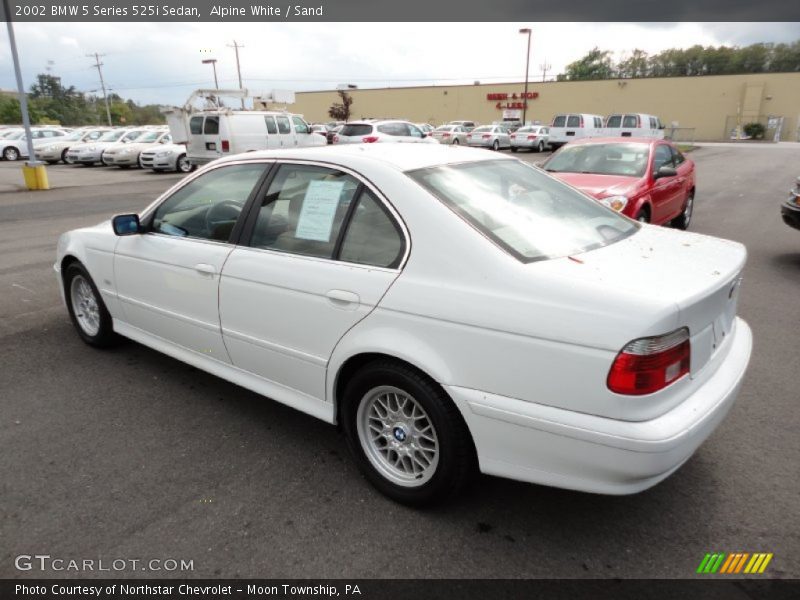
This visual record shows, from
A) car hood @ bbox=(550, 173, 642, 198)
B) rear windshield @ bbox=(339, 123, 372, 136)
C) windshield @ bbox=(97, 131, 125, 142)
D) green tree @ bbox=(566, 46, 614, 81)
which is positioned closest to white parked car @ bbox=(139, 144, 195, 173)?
rear windshield @ bbox=(339, 123, 372, 136)

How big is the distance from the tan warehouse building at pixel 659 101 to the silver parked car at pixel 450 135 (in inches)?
1038

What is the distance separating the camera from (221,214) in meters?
3.59

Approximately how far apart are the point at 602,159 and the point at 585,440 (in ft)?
22.9

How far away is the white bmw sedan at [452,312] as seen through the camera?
2.12 metres

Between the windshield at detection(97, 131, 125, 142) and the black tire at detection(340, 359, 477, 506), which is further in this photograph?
the windshield at detection(97, 131, 125, 142)

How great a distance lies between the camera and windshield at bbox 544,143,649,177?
791 centimetres

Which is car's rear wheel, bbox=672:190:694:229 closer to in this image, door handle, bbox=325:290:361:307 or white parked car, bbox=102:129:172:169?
door handle, bbox=325:290:361:307

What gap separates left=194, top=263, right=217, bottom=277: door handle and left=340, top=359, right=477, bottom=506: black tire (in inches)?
45.4

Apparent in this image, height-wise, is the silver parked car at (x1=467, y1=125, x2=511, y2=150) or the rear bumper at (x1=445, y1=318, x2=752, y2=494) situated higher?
the rear bumper at (x1=445, y1=318, x2=752, y2=494)

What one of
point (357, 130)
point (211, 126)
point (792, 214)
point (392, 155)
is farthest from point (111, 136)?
point (392, 155)

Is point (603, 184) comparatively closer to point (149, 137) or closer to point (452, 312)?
point (452, 312)

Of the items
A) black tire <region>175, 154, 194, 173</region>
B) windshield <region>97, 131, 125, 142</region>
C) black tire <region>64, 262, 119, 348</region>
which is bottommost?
black tire <region>175, 154, 194, 173</region>

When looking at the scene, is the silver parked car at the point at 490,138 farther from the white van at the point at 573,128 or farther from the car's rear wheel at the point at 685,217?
the car's rear wheel at the point at 685,217

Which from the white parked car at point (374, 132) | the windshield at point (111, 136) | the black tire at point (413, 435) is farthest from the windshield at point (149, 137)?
the black tire at point (413, 435)
